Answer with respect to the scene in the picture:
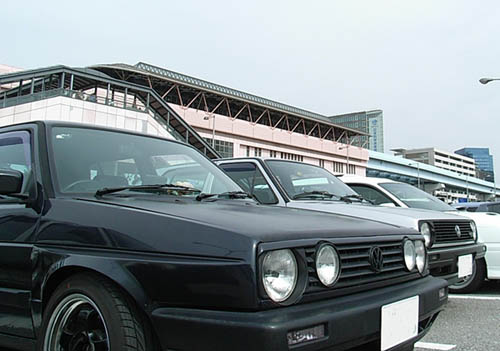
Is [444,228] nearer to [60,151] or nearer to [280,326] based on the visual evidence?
[280,326]

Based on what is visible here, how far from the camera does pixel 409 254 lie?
237 cm

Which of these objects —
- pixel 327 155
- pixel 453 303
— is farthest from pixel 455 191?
pixel 453 303

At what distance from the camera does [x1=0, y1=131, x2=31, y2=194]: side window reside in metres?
2.51

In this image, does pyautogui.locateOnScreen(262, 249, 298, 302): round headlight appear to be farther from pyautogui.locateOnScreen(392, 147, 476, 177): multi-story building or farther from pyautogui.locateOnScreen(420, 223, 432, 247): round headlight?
pyautogui.locateOnScreen(392, 147, 476, 177): multi-story building

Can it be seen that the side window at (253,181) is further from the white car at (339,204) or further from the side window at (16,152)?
the side window at (16,152)

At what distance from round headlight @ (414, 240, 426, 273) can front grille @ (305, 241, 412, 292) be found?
206mm

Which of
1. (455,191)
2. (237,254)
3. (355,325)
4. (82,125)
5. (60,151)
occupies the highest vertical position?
(455,191)

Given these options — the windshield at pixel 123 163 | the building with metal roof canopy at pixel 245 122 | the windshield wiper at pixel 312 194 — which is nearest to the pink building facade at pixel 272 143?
the building with metal roof canopy at pixel 245 122

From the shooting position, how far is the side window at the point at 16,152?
2.51 metres

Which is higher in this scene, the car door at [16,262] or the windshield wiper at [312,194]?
the windshield wiper at [312,194]

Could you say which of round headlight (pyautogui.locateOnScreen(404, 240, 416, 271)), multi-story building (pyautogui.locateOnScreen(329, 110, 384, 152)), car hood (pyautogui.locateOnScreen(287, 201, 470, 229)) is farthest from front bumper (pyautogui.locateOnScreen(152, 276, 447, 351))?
multi-story building (pyautogui.locateOnScreen(329, 110, 384, 152))

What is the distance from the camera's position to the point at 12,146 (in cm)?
273

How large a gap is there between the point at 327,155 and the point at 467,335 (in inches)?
2294

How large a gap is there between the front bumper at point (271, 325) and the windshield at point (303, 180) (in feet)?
8.55
